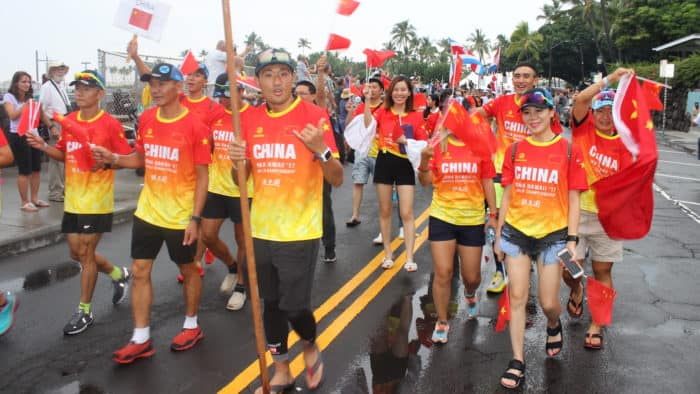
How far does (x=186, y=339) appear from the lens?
182 inches

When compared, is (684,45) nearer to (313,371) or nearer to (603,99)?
(603,99)

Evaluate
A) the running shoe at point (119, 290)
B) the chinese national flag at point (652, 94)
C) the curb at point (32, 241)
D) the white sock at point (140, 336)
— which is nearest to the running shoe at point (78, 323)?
the running shoe at point (119, 290)

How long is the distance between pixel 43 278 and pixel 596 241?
5.36m

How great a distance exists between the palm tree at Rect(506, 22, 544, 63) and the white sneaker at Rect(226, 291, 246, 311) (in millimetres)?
79547

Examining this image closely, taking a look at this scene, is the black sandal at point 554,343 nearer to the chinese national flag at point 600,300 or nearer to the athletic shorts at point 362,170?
the chinese national flag at point 600,300

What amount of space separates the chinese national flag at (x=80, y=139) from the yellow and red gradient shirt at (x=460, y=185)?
8.86 ft

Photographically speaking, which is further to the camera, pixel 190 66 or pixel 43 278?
pixel 43 278

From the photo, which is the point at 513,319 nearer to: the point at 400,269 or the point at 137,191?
the point at 400,269

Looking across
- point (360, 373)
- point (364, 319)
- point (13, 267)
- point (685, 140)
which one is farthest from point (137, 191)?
point (685, 140)

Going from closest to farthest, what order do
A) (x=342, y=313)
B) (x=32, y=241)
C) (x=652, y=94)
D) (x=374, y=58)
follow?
(x=652, y=94) → (x=342, y=313) → (x=374, y=58) → (x=32, y=241)

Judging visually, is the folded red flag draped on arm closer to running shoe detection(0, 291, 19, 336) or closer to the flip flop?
the flip flop

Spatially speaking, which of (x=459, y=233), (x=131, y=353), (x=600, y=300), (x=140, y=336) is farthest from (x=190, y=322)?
(x=600, y=300)

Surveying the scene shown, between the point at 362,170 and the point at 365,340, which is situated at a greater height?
the point at 362,170

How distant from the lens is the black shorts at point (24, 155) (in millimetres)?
8844
